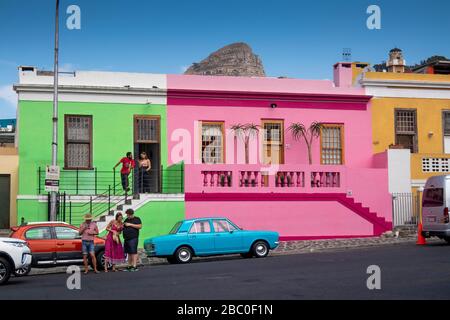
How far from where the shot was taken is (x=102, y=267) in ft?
65.4

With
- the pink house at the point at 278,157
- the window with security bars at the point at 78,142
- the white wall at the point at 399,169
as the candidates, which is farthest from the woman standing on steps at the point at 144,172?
the white wall at the point at 399,169

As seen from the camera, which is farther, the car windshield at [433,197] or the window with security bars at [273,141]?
the window with security bars at [273,141]

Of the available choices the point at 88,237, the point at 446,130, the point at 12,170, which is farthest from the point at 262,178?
the point at 12,170

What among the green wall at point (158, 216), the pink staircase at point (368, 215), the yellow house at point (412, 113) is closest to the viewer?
the green wall at point (158, 216)

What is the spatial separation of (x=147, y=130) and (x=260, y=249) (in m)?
8.12

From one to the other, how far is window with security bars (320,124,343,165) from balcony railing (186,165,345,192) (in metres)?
2.05

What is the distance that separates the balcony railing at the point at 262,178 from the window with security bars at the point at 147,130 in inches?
102

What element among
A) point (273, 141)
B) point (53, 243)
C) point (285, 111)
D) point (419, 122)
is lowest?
point (53, 243)

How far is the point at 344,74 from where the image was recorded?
3055 cm

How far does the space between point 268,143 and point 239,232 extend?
313 inches

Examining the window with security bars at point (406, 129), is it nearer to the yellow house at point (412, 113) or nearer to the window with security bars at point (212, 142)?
the yellow house at point (412, 113)

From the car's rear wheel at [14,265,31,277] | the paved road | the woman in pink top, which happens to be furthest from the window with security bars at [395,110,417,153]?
the car's rear wheel at [14,265,31,277]

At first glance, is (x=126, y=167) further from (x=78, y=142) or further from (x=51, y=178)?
(x=51, y=178)

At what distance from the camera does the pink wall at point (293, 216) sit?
2620 centimetres
